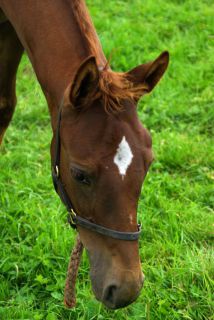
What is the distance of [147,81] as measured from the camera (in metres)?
2.59

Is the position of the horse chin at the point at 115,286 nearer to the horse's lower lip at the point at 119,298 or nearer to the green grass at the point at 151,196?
the horse's lower lip at the point at 119,298

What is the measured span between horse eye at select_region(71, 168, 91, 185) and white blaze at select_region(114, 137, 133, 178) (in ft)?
0.45

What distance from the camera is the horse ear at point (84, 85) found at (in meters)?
2.31

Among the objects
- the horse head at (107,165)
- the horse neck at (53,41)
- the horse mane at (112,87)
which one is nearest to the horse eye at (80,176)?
the horse head at (107,165)

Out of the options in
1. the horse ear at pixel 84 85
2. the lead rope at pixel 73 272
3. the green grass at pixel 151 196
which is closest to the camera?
the horse ear at pixel 84 85

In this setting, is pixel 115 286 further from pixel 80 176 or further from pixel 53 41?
pixel 53 41

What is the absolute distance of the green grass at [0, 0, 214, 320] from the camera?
3150 millimetres

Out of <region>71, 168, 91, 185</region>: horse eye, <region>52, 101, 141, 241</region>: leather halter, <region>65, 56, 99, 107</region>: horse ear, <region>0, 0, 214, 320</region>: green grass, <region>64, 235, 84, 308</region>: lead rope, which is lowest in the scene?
<region>0, 0, 214, 320</region>: green grass

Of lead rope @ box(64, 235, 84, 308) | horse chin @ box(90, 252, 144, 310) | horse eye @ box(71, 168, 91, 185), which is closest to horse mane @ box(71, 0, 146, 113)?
horse eye @ box(71, 168, 91, 185)

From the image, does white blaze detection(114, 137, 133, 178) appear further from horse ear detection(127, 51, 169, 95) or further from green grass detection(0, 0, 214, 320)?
green grass detection(0, 0, 214, 320)

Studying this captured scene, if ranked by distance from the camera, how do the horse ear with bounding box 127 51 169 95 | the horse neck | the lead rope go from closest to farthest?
the horse ear with bounding box 127 51 169 95
the horse neck
the lead rope

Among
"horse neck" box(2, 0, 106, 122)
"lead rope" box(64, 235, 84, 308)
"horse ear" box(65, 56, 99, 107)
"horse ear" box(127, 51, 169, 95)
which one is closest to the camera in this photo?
"horse ear" box(65, 56, 99, 107)

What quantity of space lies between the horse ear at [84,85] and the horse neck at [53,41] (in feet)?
0.77

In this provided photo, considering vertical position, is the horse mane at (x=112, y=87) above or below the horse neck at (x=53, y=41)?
below
